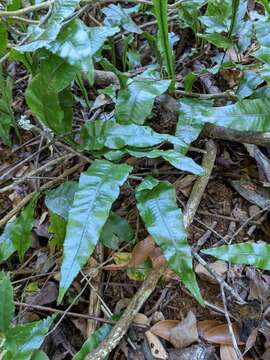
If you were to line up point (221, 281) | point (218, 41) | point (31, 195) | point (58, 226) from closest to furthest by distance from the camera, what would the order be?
point (221, 281) → point (58, 226) → point (31, 195) → point (218, 41)

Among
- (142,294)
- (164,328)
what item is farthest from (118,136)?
(164,328)

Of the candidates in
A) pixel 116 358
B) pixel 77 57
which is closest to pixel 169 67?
pixel 77 57

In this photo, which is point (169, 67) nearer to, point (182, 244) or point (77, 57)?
point (77, 57)

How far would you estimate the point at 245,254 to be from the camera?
48.3 inches

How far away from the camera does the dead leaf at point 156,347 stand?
50.9 inches

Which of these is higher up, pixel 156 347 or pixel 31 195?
pixel 31 195

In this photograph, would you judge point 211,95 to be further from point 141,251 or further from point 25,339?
point 25,339

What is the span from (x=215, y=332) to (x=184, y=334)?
0.09 m

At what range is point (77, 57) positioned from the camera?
1.31m

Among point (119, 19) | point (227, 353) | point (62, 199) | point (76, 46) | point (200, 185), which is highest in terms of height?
point (76, 46)

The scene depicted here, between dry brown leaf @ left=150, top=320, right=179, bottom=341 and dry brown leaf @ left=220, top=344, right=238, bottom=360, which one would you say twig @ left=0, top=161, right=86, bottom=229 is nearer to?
dry brown leaf @ left=150, top=320, right=179, bottom=341

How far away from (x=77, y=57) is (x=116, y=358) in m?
0.85

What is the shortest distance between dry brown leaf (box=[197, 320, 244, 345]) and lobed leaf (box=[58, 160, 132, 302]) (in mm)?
408

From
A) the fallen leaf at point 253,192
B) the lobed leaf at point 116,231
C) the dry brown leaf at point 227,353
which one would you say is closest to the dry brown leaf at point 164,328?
the dry brown leaf at point 227,353
